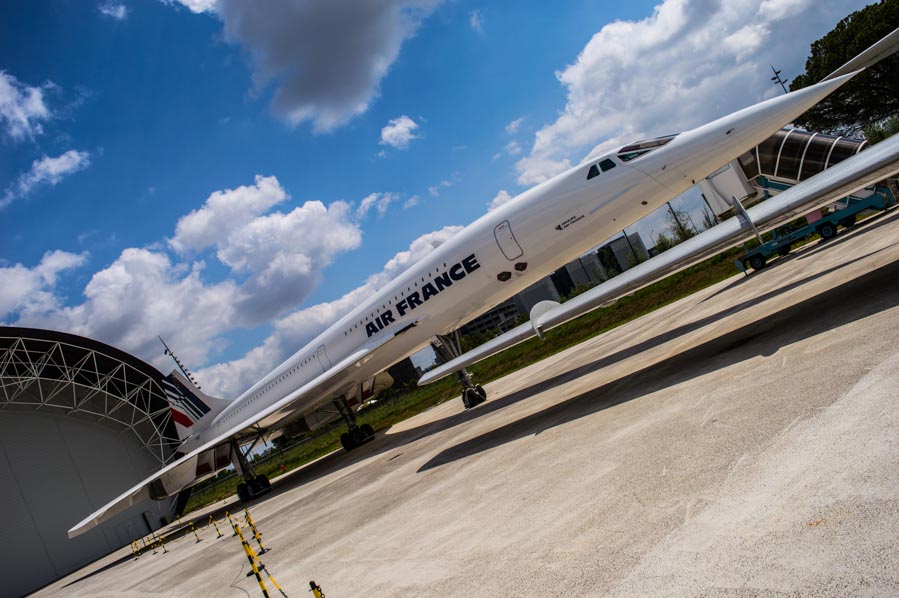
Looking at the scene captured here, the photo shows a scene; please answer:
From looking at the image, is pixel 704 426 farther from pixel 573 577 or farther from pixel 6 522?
pixel 6 522

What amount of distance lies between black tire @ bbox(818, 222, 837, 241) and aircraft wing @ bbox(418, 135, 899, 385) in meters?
13.5

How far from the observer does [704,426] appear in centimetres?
565

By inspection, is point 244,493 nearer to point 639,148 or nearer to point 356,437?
point 356,437

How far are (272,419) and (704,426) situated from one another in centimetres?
1671

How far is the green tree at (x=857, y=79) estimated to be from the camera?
3055cm

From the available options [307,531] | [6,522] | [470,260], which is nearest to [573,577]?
[307,531]

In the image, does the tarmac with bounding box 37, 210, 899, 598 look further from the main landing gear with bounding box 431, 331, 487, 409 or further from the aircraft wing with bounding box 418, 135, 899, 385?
the main landing gear with bounding box 431, 331, 487, 409

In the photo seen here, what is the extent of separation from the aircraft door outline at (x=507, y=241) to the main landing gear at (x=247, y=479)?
13.1 m

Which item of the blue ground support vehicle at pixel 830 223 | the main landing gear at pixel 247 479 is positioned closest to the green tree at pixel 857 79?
the blue ground support vehicle at pixel 830 223

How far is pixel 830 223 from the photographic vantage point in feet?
64.4

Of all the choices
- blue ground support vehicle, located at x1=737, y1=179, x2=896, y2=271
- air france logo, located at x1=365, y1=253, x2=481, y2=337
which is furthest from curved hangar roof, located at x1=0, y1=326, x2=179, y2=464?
blue ground support vehicle, located at x1=737, y1=179, x2=896, y2=271

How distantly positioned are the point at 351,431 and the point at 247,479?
426cm

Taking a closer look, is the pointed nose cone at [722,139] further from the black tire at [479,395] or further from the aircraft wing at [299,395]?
the black tire at [479,395]

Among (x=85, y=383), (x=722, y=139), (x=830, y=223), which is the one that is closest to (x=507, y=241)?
(x=722, y=139)
